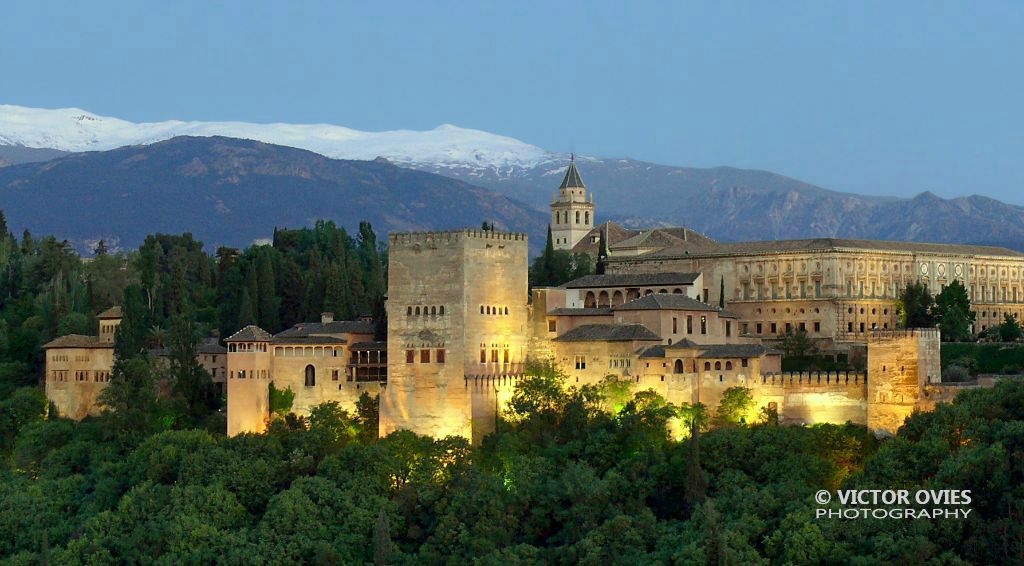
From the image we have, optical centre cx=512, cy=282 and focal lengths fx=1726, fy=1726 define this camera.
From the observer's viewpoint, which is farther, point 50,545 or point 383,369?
point 383,369

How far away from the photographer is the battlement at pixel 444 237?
61438 mm

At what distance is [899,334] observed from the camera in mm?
56594

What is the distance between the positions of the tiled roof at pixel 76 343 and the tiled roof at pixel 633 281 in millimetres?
19212

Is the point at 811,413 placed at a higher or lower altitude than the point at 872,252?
lower

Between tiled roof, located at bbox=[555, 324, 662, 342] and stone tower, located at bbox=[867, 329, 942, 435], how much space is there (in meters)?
8.20

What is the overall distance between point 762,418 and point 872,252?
20.2m

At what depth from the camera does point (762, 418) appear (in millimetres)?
58969

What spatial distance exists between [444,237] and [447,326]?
3301mm

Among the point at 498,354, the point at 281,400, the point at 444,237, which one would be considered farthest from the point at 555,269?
the point at 281,400

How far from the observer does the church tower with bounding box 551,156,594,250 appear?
99625mm

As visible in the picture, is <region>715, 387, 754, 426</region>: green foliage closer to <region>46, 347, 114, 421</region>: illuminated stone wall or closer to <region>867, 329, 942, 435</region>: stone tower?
<region>867, 329, 942, 435</region>: stone tower

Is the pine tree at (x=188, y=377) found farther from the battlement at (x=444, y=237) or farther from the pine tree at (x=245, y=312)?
the battlement at (x=444, y=237)

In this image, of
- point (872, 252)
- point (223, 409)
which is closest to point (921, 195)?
point (872, 252)

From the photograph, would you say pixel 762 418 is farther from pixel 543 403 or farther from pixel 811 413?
pixel 543 403
